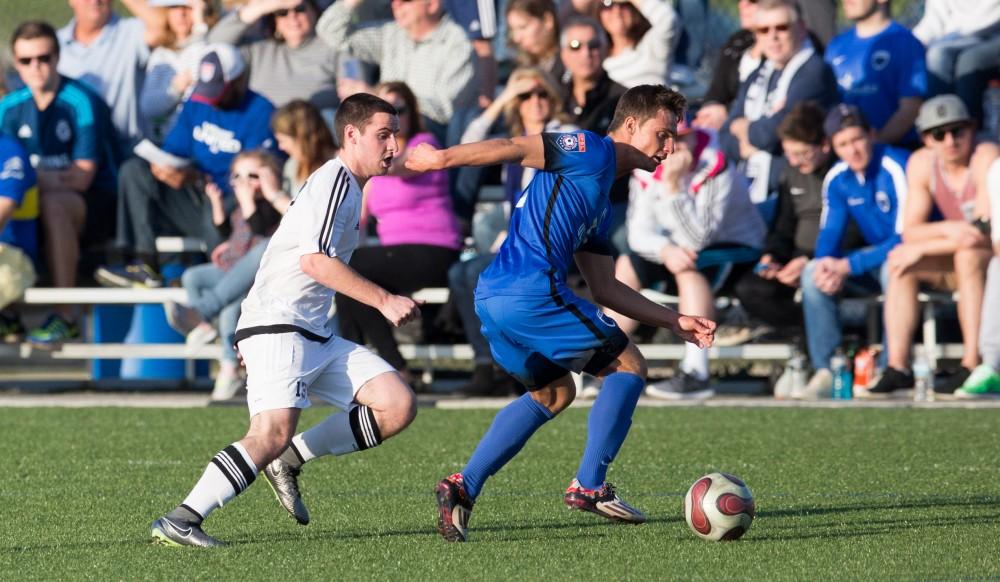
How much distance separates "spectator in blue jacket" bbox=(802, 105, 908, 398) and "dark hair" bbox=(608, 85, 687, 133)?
4753mm

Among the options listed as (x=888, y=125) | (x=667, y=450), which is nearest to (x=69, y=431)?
(x=667, y=450)

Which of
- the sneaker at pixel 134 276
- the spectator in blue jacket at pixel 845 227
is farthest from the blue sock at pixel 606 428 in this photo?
the sneaker at pixel 134 276

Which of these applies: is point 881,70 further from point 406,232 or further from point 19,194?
point 19,194

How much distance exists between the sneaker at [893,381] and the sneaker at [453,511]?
5.46 metres

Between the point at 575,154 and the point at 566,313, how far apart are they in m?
0.56

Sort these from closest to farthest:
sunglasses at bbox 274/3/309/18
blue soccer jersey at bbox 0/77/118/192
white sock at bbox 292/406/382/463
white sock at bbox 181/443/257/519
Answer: white sock at bbox 181/443/257/519 < white sock at bbox 292/406/382/463 < blue soccer jersey at bbox 0/77/118/192 < sunglasses at bbox 274/3/309/18

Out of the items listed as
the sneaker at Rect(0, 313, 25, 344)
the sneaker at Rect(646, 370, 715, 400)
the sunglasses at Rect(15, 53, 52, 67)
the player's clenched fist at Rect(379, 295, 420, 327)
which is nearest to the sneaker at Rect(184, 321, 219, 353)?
the sneaker at Rect(0, 313, 25, 344)

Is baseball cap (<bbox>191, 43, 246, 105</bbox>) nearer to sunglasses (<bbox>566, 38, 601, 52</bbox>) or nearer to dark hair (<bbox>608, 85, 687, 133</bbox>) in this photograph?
sunglasses (<bbox>566, 38, 601, 52</bbox>)

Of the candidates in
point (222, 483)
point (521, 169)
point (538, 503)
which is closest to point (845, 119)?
point (521, 169)

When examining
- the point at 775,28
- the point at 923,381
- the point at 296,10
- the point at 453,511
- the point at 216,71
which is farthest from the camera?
the point at 296,10

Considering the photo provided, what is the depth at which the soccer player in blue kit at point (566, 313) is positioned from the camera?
18.7 feet

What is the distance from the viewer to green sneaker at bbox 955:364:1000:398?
1010 centimetres

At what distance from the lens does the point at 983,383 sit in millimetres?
10117

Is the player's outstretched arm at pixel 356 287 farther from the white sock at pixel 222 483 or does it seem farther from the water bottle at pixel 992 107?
the water bottle at pixel 992 107
